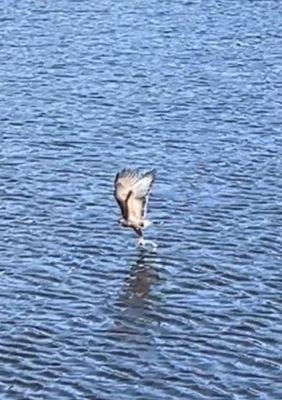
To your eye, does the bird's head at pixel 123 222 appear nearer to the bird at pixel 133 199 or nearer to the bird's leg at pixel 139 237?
the bird at pixel 133 199

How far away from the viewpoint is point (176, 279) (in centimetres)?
2303

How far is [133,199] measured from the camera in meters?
24.4

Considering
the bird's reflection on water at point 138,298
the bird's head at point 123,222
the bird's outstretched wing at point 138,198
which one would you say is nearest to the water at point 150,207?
the bird's reflection on water at point 138,298

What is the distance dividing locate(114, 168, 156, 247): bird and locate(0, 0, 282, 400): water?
389mm

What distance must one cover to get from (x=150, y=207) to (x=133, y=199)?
188cm

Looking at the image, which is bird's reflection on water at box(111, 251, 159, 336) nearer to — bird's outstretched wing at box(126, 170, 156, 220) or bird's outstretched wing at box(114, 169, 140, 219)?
bird's outstretched wing at box(126, 170, 156, 220)

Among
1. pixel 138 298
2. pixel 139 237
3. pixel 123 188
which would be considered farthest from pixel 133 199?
pixel 138 298

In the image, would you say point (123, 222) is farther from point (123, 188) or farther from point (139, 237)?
point (123, 188)

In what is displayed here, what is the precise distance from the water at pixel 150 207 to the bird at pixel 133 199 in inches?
15.3

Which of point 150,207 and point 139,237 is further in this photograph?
point 150,207

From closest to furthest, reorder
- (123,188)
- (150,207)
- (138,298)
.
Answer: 1. (138,298)
2. (123,188)
3. (150,207)

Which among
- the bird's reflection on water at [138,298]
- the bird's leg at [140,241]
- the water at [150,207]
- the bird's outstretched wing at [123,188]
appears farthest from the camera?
the bird's leg at [140,241]

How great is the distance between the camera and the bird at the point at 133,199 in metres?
→ 24.2

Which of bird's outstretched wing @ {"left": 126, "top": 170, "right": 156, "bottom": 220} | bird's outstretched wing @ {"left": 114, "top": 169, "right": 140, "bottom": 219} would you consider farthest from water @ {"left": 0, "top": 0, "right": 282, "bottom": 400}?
bird's outstretched wing @ {"left": 114, "top": 169, "right": 140, "bottom": 219}
